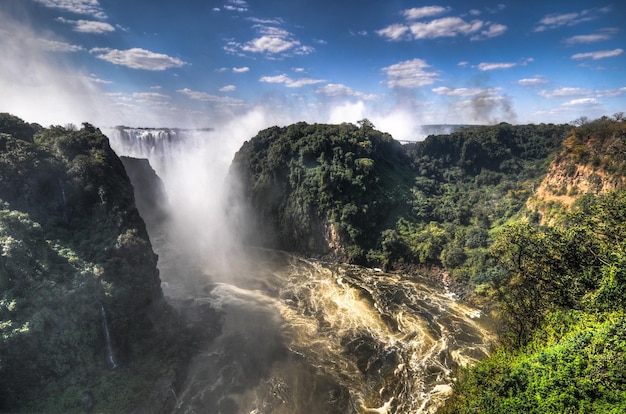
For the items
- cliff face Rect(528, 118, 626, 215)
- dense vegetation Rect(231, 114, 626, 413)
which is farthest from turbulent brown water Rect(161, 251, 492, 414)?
cliff face Rect(528, 118, 626, 215)

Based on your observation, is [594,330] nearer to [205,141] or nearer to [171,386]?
[171,386]

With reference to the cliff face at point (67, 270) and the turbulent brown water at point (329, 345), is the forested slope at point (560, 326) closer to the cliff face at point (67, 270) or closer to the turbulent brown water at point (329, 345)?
the turbulent brown water at point (329, 345)

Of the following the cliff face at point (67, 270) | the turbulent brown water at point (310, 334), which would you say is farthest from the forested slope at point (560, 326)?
the cliff face at point (67, 270)

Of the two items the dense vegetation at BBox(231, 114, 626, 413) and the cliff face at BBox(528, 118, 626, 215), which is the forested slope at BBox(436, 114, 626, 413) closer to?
the dense vegetation at BBox(231, 114, 626, 413)

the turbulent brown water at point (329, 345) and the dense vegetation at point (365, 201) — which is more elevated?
the dense vegetation at point (365, 201)

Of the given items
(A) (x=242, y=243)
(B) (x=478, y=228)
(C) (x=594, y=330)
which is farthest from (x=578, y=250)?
(A) (x=242, y=243)

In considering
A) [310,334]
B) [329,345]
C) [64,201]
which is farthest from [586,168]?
[64,201]
